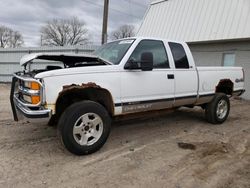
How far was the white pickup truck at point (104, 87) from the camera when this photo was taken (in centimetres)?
407

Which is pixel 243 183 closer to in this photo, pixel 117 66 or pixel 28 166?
pixel 117 66

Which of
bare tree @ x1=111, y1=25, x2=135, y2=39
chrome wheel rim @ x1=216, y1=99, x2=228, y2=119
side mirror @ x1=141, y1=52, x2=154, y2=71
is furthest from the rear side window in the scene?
bare tree @ x1=111, y1=25, x2=135, y2=39

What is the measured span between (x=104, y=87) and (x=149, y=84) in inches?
41.1

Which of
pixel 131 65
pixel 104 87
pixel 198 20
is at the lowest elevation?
pixel 104 87

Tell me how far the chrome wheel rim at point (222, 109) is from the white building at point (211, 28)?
5.62 meters

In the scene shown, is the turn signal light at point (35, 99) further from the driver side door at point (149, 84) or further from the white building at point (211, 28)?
the white building at point (211, 28)

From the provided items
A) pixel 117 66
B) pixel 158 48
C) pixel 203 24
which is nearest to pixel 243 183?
pixel 117 66

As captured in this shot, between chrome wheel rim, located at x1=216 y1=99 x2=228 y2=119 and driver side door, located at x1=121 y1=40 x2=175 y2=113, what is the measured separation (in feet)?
6.46

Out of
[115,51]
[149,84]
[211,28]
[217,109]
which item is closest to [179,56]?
[149,84]

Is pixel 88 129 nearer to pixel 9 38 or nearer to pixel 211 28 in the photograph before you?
pixel 211 28

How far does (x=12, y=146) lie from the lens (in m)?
4.80

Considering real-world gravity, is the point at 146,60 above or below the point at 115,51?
below

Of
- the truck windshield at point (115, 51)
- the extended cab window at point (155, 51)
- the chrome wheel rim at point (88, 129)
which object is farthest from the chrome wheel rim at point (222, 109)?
the chrome wheel rim at point (88, 129)

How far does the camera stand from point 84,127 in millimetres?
4348
